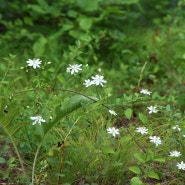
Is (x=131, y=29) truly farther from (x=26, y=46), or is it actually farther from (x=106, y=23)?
(x=26, y=46)

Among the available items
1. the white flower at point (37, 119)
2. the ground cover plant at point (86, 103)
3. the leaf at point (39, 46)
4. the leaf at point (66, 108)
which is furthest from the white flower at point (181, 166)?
the leaf at point (39, 46)

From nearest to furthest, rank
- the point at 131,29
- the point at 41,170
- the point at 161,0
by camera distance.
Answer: the point at 41,170 → the point at 131,29 → the point at 161,0

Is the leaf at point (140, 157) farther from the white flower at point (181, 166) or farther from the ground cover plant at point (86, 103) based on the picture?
the white flower at point (181, 166)

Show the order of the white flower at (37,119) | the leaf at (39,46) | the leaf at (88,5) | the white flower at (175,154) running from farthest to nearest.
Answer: the leaf at (88,5) < the leaf at (39,46) < the white flower at (175,154) < the white flower at (37,119)

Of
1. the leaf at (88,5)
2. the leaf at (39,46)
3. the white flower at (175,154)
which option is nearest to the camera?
the white flower at (175,154)

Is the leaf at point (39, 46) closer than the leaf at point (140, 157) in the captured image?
No

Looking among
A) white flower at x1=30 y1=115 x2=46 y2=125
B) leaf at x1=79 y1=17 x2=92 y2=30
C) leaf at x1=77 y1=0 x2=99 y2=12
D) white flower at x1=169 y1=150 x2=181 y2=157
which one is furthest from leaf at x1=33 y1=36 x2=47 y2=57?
white flower at x1=169 y1=150 x2=181 y2=157

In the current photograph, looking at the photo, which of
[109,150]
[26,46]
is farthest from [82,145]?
[26,46]

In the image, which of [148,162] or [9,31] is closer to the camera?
[148,162]
